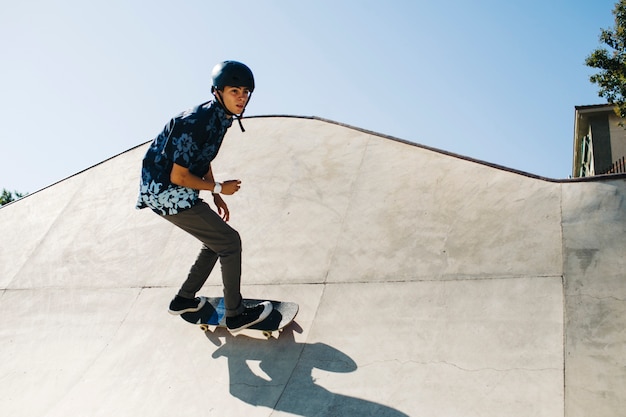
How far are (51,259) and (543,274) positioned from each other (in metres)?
5.95

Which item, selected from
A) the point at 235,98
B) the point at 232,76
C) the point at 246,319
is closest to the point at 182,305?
the point at 246,319

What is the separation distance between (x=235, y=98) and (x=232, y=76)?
167 millimetres

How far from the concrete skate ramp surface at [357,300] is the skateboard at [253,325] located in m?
0.14

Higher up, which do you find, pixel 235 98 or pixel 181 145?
pixel 235 98

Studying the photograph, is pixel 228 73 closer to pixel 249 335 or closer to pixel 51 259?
pixel 249 335

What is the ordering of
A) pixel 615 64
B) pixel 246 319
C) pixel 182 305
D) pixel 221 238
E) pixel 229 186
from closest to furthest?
1. pixel 229 186
2. pixel 221 238
3. pixel 246 319
4. pixel 182 305
5. pixel 615 64

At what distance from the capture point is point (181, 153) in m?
4.32

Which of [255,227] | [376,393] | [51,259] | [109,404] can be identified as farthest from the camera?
[51,259]

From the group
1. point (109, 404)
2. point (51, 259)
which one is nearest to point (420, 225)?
point (109, 404)

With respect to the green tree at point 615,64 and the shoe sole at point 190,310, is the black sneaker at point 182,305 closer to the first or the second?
the shoe sole at point 190,310

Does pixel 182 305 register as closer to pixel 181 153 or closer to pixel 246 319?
pixel 246 319

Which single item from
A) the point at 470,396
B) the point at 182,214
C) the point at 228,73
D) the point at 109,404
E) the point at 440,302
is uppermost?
the point at 228,73

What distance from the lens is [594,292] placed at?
4.10m

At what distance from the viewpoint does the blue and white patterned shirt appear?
4340mm
